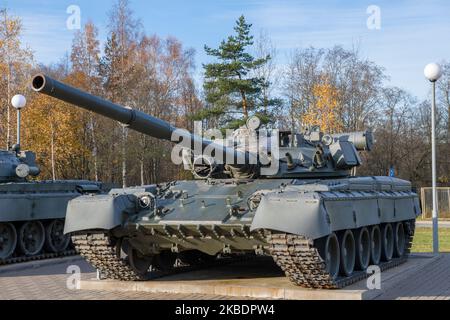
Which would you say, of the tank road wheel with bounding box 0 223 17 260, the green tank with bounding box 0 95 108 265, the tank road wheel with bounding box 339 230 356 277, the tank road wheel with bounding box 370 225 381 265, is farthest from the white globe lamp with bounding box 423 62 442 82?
the tank road wheel with bounding box 0 223 17 260

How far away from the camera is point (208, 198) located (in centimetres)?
1107

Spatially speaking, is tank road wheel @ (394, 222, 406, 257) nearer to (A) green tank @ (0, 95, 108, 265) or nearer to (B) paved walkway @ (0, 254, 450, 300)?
(B) paved walkway @ (0, 254, 450, 300)

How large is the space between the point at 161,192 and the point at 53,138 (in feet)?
85.8

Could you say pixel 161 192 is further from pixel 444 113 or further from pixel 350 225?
pixel 444 113

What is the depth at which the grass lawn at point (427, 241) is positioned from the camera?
18.6 m

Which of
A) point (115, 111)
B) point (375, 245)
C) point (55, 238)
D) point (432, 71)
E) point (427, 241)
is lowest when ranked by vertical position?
point (427, 241)

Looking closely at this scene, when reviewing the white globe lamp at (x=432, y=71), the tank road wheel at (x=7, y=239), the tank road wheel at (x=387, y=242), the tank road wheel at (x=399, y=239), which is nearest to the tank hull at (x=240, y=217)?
the tank road wheel at (x=387, y=242)

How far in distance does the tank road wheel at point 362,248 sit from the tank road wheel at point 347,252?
0.25 meters

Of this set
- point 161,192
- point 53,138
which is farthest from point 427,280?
point 53,138

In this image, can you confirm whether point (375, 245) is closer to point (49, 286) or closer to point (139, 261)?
point (139, 261)

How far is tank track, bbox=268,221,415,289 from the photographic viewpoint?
932 cm

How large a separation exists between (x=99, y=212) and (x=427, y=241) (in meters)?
13.6

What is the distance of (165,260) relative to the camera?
12.9 metres

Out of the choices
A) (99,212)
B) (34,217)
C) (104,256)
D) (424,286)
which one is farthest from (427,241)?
(99,212)
